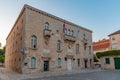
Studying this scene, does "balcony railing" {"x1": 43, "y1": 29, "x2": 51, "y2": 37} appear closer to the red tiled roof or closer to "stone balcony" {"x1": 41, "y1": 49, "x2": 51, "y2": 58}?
"stone balcony" {"x1": 41, "y1": 49, "x2": 51, "y2": 58}

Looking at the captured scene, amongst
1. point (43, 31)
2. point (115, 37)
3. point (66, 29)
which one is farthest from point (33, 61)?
point (115, 37)

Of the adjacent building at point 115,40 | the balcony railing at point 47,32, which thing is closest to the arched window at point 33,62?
the balcony railing at point 47,32

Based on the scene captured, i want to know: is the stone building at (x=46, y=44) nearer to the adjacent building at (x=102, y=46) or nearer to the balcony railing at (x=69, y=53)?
the balcony railing at (x=69, y=53)

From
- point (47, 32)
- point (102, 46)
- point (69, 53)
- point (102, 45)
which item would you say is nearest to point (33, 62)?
point (47, 32)

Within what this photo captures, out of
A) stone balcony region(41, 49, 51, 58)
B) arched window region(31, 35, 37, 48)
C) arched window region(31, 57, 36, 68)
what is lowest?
arched window region(31, 57, 36, 68)

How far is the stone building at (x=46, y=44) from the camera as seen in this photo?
2191 cm

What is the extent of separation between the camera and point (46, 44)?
81.0 feet

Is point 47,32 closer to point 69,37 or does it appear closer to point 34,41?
point 34,41

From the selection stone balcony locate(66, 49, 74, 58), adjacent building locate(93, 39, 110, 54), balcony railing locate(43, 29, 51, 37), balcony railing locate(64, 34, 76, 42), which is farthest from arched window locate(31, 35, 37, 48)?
adjacent building locate(93, 39, 110, 54)

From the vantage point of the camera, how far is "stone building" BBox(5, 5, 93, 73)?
21.9 m

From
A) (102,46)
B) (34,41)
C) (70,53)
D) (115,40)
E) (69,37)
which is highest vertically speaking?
(115,40)

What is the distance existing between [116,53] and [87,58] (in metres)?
6.99

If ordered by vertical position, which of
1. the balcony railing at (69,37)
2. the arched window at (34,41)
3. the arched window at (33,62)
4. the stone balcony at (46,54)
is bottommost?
the arched window at (33,62)

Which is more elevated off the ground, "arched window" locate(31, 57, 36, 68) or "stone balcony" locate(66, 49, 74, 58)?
"stone balcony" locate(66, 49, 74, 58)
